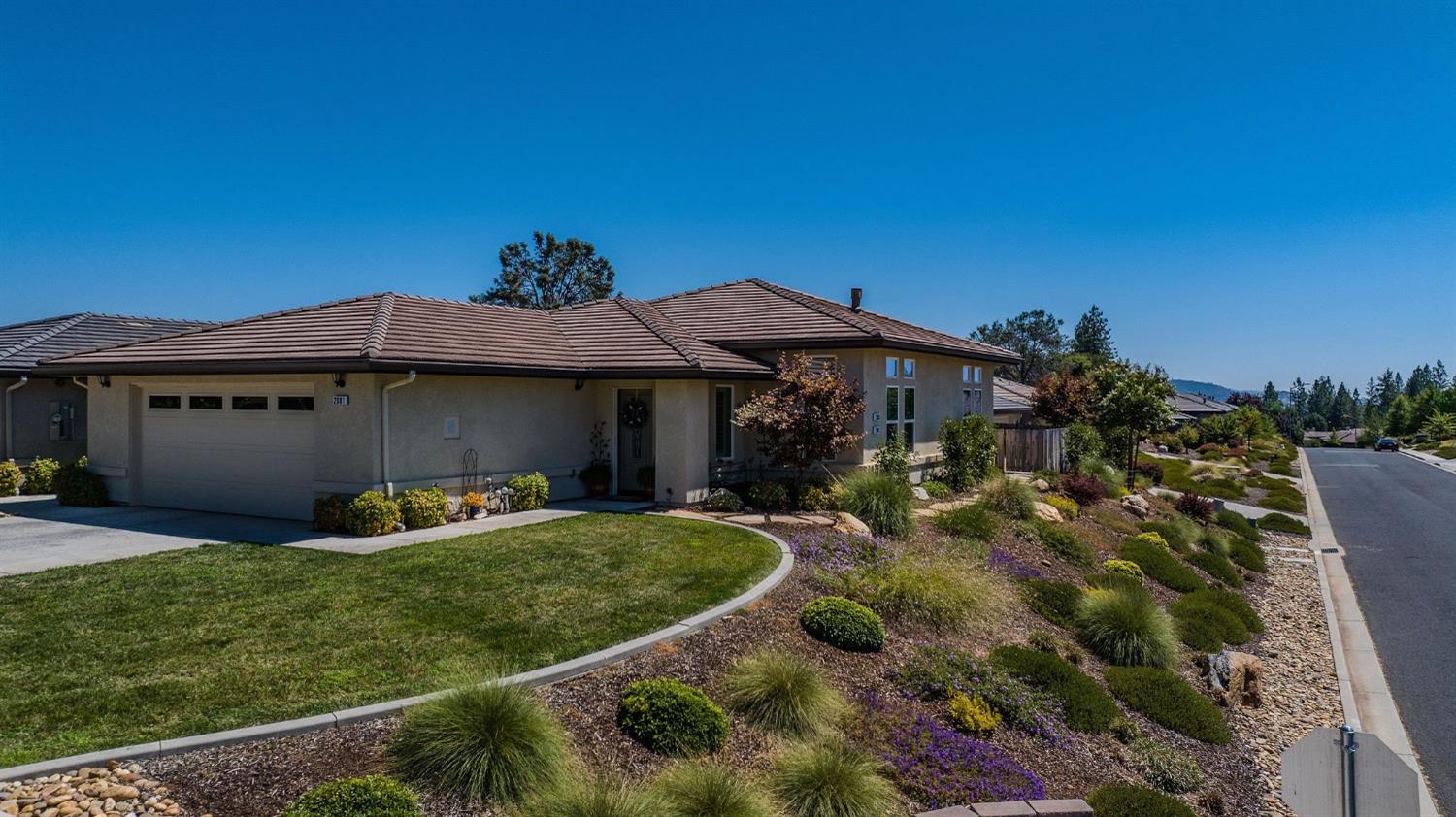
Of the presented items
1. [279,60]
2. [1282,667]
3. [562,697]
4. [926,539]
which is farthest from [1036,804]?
[279,60]

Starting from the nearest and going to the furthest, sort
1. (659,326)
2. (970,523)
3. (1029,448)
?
(970,523), (659,326), (1029,448)

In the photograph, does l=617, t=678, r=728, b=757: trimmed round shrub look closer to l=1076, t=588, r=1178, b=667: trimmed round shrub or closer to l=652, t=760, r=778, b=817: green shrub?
l=652, t=760, r=778, b=817: green shrub

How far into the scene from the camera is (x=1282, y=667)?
1106 cm

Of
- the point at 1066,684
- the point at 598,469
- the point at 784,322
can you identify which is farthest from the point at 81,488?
the point at 1066,684

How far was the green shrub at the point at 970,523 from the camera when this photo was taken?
1311 cm

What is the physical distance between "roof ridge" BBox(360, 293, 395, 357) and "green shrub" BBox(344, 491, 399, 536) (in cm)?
238

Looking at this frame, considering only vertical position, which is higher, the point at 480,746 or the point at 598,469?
the point at 598,469

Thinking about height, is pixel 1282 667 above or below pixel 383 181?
below

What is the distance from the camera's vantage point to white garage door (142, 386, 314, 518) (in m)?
13.3

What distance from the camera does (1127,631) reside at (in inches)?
394

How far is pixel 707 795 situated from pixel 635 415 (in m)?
11.9

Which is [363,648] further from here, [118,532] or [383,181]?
[383,181]

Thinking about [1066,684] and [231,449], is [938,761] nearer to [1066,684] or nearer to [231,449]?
[1066,684]

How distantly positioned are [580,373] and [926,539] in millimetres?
7780
